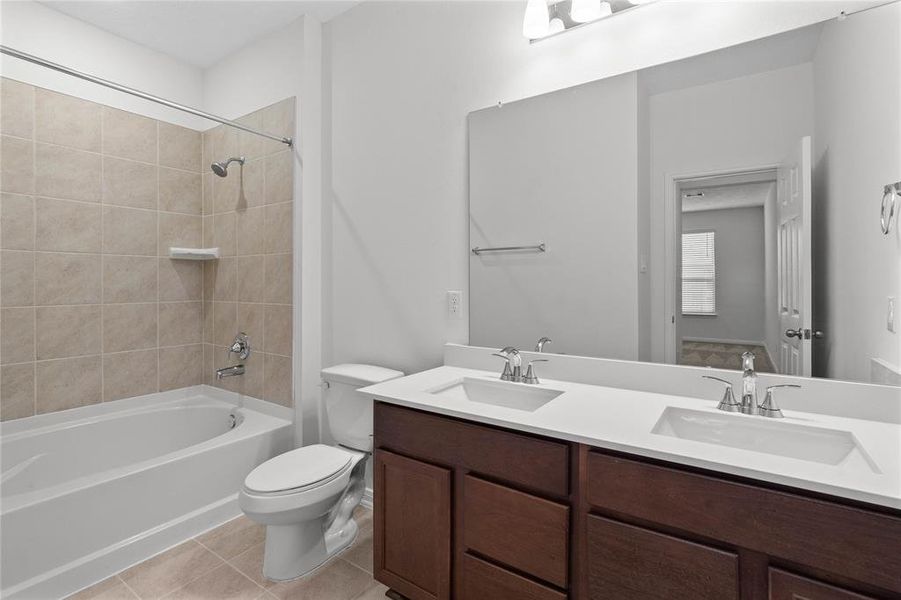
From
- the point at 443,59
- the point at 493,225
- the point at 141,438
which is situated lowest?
the point at 141,438

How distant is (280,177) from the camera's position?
8.25ft

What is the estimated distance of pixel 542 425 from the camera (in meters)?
1.17

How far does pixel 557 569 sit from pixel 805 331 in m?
1.01

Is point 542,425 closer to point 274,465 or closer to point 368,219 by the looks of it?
point 274,465

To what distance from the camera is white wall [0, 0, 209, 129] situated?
218 cm

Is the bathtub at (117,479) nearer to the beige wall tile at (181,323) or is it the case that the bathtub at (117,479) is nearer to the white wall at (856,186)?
the beige wall tile at (181,323)

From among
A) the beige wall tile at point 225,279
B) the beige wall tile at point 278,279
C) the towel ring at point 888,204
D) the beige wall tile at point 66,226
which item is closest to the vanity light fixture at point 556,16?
the towel ring at point 888,204

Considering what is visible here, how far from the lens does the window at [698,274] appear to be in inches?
56.7

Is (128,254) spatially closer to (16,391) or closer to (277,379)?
(16,391)

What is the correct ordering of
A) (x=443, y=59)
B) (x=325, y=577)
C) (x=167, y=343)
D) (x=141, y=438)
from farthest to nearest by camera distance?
(x=167, y=343)
(x=141, y=438)
(x=443, y=59)
(x=325, y=577)

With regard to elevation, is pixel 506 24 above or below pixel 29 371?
above

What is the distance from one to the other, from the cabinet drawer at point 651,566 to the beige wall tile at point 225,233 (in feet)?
8.57

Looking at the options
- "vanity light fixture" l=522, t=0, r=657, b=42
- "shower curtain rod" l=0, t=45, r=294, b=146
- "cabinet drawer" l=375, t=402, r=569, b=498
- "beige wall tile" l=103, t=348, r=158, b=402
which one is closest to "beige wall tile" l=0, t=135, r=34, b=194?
"shower curtain rod" l=0, t=45, r=294, b=146

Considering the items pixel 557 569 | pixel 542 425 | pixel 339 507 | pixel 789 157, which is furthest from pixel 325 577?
pixel 789 157
